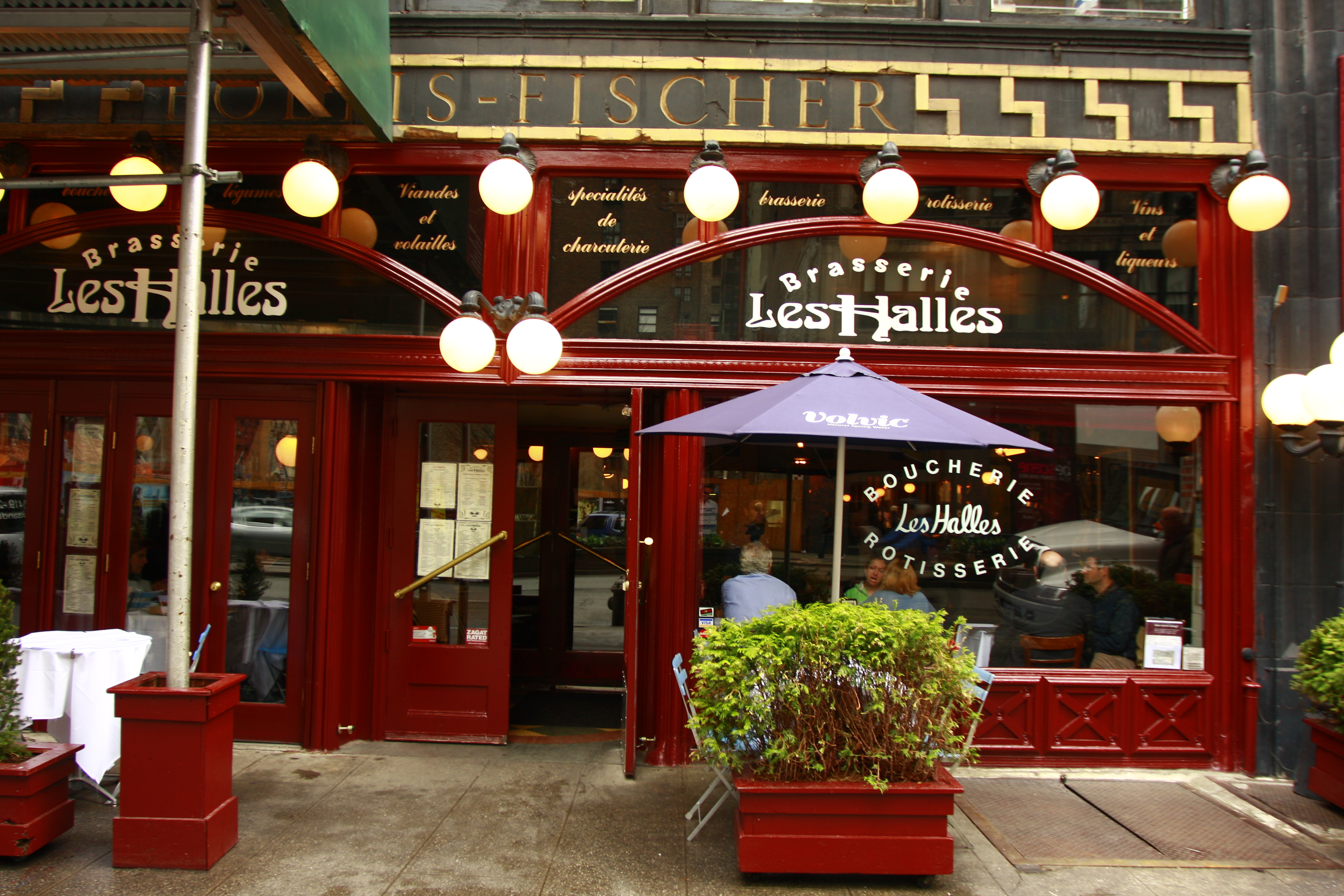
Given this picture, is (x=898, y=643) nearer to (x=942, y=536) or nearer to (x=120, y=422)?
(x=942, y=536)

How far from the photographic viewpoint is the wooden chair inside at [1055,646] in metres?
5.68

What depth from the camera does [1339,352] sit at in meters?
5.14

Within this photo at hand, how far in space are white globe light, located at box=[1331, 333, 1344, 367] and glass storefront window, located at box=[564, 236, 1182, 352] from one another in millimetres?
853

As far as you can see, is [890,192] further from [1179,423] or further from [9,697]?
[9,697]

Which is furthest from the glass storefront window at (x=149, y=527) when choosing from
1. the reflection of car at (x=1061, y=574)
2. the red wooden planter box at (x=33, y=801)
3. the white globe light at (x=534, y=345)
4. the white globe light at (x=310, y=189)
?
the reflection of car at (x=1061, y=574)

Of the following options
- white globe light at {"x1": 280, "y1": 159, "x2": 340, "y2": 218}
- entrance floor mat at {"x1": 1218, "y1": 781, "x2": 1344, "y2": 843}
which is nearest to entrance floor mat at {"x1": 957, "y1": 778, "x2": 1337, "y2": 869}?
entrance floor mat at {"x1": 1218, "y1": 781, "x2": 1344, "y2": 843}

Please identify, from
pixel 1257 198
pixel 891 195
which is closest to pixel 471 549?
pixel 891 195

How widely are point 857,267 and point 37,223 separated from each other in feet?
19.5

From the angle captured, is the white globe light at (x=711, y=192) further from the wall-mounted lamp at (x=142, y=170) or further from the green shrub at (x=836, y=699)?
the wall-mounted lamp at (x=142, y=170)

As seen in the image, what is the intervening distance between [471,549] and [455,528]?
20 centimetres

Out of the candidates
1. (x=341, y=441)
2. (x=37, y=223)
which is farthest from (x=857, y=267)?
(x=37, y=223)

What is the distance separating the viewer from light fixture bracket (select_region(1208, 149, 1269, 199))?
211 inches

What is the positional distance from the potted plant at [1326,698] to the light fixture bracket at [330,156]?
6.90m

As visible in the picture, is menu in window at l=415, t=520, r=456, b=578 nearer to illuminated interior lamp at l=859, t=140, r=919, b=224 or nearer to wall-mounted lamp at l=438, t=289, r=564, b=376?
wall-mounted lamp at l=438, t=289, r=564, b=376
